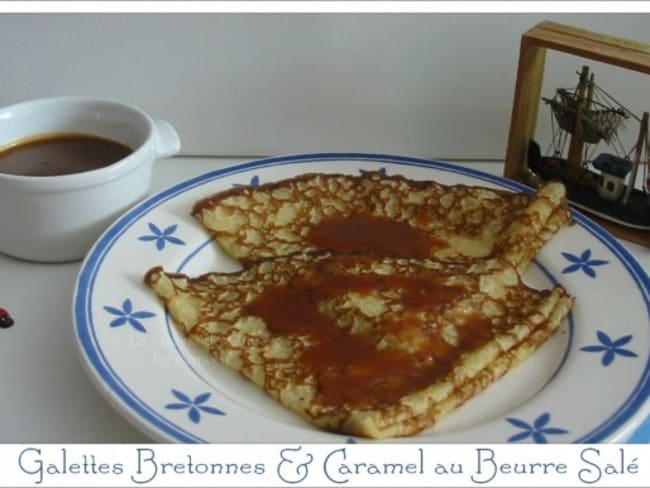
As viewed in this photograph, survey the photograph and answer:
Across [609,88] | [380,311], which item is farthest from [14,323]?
[609,88]

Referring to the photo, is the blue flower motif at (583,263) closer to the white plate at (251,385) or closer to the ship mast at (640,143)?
the white plate at (251,385)

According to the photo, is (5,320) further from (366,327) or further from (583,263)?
(583,263)

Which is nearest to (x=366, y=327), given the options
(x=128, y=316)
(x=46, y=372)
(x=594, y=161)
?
(x=128, y=316)

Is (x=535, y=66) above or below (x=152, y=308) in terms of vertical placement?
above

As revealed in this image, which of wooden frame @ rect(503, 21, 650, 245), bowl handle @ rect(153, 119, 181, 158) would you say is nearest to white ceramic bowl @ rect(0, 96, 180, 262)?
bowl handle @ rect(153, 119, 181, 158)

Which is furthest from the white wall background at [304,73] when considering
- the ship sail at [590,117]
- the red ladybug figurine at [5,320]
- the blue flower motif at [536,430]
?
the blue flower motif at [536,430]

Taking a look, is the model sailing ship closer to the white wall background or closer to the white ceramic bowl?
the white wall background

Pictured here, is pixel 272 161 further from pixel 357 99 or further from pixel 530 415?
pixel 530 415
